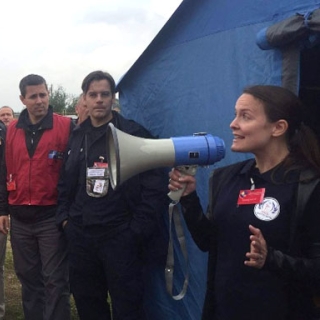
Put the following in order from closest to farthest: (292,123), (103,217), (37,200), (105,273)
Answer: (292,123) < (103,217) < (105,273) < (37,200)

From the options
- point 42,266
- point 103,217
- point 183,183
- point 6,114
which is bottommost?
point 42,266

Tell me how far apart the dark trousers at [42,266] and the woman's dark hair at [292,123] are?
2237 millimetres

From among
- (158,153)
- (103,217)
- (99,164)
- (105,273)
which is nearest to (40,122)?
(99,164)

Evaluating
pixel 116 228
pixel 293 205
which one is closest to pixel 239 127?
pixel 293 205

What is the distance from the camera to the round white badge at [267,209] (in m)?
2.00

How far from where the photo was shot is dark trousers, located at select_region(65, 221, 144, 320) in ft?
10.8

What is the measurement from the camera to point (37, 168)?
3791 millimetres

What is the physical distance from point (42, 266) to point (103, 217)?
37.9 inches

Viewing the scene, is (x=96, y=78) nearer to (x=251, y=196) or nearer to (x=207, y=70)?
(x=207, y=70)

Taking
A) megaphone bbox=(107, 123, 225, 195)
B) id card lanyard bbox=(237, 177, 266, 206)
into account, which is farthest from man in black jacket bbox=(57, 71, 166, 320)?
id card lanyard bbox=(237, 177, 266, 206)

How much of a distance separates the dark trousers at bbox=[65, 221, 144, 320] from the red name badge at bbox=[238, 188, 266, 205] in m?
1.31

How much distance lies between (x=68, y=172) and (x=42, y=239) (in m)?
0.66

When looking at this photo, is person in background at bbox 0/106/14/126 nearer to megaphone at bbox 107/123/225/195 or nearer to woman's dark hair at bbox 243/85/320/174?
megaphone at bbox 107/123/225/195

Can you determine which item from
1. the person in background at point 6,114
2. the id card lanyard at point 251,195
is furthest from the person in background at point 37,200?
the person in background at point 6,114
